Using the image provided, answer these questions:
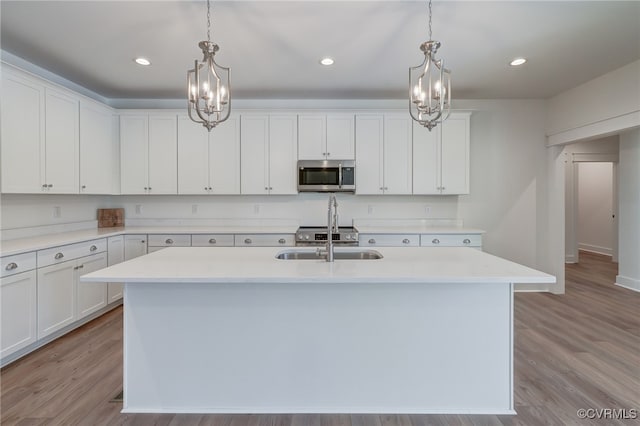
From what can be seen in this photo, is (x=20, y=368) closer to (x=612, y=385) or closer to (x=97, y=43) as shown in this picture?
(x=97, y=43)

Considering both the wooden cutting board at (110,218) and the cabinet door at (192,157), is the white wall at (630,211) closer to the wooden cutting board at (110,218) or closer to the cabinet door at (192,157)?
the cabinet door at (192,157)

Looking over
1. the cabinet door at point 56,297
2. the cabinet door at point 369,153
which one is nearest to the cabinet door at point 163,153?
the cabinet door at point 56,297

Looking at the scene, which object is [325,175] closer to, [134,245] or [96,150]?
[134,245]

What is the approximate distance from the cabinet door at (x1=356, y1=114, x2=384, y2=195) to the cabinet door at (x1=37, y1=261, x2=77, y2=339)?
3.12m

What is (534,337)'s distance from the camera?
2.90 m

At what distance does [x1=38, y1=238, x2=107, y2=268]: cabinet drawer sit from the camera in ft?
8.61

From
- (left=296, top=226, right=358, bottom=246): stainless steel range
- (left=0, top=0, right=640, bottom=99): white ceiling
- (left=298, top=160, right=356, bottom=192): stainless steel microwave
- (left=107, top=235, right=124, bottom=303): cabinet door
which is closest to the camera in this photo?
(left=0, top=0, right=640, bottom=99): white ceiling

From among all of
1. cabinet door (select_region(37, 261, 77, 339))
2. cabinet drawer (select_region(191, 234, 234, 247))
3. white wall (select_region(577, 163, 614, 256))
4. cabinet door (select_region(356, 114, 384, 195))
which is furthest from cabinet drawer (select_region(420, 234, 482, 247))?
white wall (select_region(577, 163, 614, 256))

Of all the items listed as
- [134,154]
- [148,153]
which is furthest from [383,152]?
[134,154]

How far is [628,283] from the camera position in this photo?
4453mm

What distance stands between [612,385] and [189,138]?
15.1 feet

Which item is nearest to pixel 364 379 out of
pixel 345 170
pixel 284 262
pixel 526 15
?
pixel 284 262

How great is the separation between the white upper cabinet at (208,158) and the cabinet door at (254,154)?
75 mm

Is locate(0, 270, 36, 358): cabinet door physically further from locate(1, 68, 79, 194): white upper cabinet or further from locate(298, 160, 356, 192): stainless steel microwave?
locate(298, 160, 356, 192): stainless steel microwave
